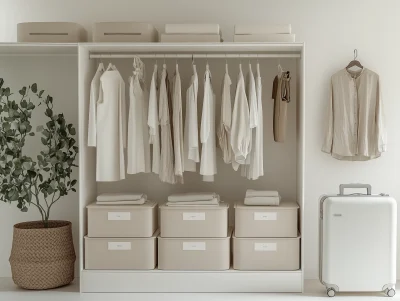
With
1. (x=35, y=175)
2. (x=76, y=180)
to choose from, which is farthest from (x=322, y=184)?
(x=35, y=175)

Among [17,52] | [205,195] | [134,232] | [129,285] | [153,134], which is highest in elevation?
[17,52]

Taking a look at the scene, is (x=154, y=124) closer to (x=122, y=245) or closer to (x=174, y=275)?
(x=122, y=245)

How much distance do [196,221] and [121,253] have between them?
0.60m

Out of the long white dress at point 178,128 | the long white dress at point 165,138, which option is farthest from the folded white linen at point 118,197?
the long white dress at point 178,128

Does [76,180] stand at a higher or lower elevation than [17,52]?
lower

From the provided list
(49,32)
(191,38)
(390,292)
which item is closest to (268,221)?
(390,292)

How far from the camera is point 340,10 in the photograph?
4.66m

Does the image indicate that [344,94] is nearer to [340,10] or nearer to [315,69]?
[315,69]

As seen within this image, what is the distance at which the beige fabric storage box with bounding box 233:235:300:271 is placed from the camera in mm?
4203

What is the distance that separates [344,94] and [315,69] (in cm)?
32

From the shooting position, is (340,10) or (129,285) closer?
(129,285)

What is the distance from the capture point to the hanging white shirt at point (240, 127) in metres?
4.21

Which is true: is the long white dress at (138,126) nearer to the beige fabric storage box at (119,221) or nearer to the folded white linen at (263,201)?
the beige fabric storage box at (119,221)

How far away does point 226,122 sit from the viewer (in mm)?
4254
